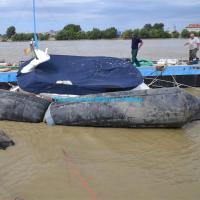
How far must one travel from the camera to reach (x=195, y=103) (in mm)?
8125

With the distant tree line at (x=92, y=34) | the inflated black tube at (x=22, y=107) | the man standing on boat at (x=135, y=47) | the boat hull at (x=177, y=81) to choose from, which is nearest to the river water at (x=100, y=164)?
the inflated black tube at (x=22, y=107)

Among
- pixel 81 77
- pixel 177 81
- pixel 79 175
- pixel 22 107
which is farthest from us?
pixel 177 81

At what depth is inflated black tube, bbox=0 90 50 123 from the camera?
8625 millimetres

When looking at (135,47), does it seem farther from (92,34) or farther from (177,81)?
(92,34)

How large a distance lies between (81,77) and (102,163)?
3.80 m

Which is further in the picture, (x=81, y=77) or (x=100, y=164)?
(x=81, y=77)

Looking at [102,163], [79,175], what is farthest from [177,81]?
[79,175]

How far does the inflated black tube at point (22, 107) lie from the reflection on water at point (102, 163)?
349 millimetres

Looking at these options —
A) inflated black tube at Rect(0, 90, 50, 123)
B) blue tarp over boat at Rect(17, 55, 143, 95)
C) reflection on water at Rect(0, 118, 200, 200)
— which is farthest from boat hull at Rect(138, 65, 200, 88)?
inflated black tube at Rect(0, 90, 50, 123)

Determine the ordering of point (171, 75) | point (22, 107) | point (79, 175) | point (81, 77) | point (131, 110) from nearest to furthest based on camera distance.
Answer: point (79, 175)
point (131, 110)
point (22, 107)
point (81, 77)
point (171, 75)

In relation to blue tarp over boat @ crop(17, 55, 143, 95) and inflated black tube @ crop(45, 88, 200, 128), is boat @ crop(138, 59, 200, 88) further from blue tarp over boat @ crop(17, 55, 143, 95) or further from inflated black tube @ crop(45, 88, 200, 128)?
inflated black tube @ crop(45, 88, 200, 128)

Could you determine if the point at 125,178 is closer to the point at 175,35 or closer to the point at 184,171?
the point at 184,171

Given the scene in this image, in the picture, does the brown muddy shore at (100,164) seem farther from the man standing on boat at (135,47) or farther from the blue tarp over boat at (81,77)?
the man standing on boat at (135,47)

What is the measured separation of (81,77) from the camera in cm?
960
